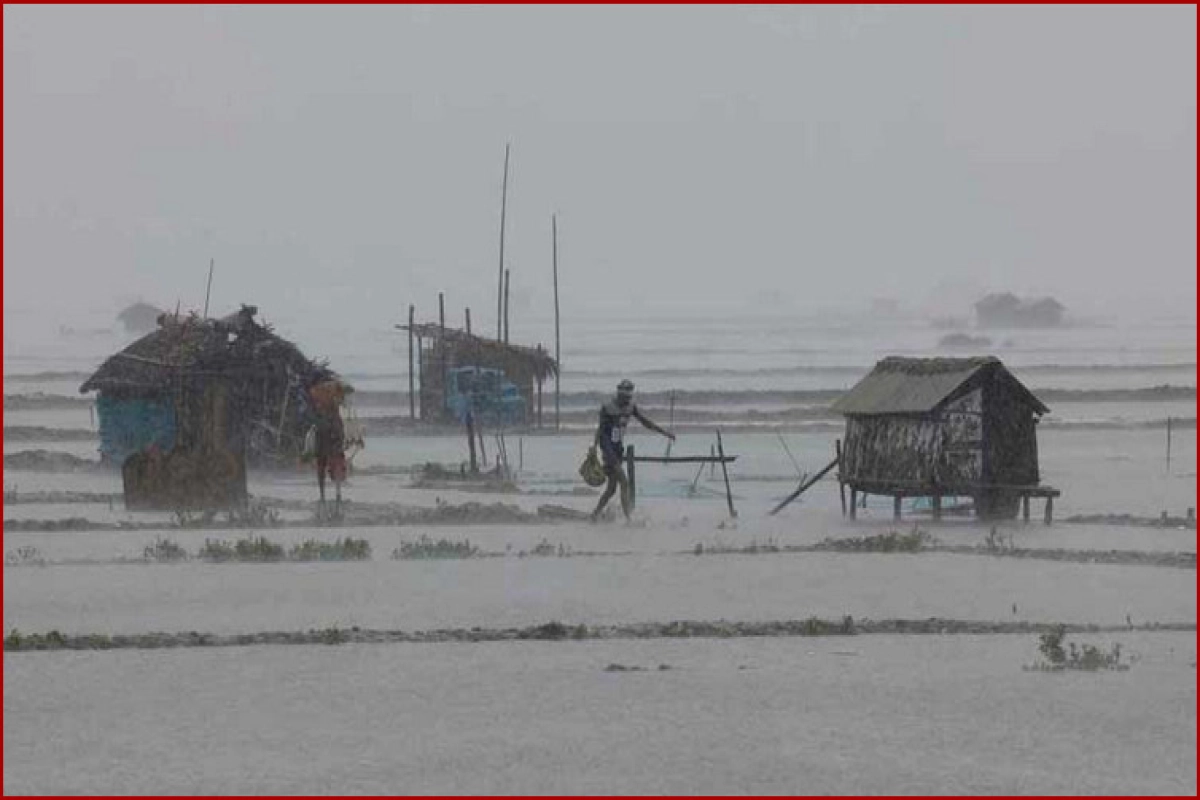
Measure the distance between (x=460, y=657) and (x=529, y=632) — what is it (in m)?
1.29

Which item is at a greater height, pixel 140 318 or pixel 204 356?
pixel 140 318

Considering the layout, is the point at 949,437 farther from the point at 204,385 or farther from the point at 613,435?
the point at 204,385

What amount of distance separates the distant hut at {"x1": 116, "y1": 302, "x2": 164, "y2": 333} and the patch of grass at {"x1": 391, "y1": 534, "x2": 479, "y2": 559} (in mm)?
134548

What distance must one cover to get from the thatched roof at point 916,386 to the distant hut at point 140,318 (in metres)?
129

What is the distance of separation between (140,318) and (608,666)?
149 metres

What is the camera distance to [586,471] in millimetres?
28062

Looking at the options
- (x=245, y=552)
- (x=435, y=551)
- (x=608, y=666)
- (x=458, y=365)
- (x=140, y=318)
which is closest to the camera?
(x=608, y=666)

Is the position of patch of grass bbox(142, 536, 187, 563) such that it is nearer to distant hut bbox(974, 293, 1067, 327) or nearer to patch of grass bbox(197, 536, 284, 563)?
patch of grass bbox(197, 536, 284, 563)

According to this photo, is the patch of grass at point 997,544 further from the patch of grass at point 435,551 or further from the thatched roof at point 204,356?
the thatched roof at point 204,356

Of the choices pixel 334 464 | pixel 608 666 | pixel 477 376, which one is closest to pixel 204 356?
pixel 334 464

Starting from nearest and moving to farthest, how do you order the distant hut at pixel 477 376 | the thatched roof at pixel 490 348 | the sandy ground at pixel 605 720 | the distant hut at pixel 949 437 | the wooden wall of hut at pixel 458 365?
the sandy ground at pixel 605 720 → the distant hut at pixel 949 437 → the distant hut at pixel 477 376 → the thatched roof at pixel 490 348 → the wooden wall of hut at pixel 458 365

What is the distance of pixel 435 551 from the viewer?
23.9 m

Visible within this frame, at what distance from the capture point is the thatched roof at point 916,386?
2973 cm

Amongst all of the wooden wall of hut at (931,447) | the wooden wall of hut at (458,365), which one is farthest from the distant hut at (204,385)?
the wooden wall of hut at (458,365)
